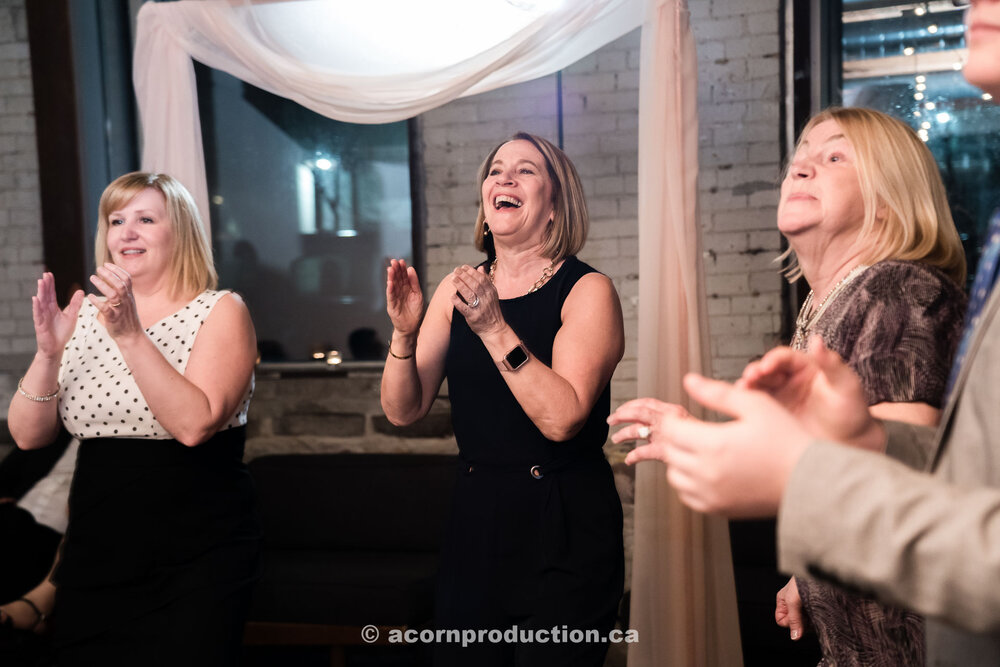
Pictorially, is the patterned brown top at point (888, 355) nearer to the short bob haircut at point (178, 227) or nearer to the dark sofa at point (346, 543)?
the short bob haircut at point (178, 227)

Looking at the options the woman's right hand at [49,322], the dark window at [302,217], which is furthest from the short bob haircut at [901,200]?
the dark window at [302,217]

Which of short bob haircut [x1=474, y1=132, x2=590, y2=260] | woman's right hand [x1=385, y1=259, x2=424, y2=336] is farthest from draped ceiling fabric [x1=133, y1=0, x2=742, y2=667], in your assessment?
woman's right hand [x1=385, y1=259, x2=424, y2=336]

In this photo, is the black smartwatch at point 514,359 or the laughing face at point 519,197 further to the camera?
the laughing face at point 519,197

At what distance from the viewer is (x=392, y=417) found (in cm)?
205

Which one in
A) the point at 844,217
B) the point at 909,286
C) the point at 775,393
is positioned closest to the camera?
the point at 775,393

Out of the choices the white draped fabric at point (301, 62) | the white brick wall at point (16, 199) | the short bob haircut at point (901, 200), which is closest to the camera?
the short bob haircut at point (901, 200)

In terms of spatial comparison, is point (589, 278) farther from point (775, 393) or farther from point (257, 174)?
point (257, 174)

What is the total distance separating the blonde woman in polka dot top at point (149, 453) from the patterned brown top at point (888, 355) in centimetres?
133

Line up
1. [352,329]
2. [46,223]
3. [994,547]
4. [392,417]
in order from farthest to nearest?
[352,329] → [46,223] → [392,417] → [994,547]

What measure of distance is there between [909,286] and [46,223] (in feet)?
11.5

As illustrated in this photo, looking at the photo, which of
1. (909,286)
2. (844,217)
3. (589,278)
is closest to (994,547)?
(909,286)

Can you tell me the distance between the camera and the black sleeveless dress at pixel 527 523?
173cm

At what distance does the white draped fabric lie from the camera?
2834 millimetres

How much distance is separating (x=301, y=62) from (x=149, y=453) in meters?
1.59
